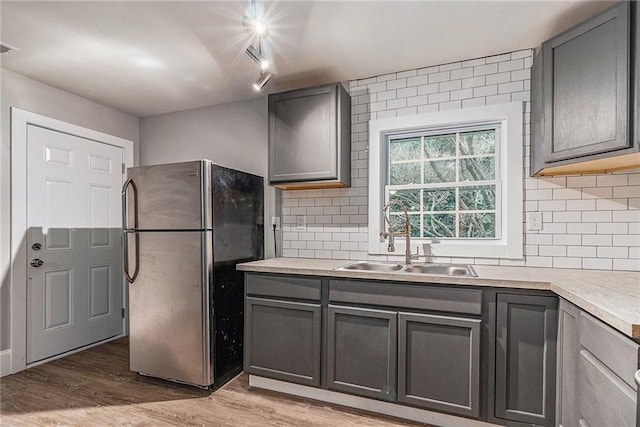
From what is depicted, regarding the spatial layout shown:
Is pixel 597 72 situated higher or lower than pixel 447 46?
lower

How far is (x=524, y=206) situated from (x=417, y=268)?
0.84 metres

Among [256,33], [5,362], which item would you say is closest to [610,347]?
[256,33]

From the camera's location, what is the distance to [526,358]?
175 cm

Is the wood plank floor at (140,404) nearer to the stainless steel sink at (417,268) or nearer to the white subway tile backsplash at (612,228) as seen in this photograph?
the stainless steel sink at (417,268)

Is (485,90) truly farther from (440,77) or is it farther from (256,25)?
(256,25)

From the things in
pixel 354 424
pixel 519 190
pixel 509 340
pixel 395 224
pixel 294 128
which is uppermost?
pixel 294 128

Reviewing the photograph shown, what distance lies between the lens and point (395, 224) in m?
2.73

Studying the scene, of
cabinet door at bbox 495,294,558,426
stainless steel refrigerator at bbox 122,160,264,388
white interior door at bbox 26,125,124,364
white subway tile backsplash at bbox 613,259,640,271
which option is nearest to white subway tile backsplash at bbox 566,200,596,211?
white subway tile backsplash at bbox 613,259,640,271

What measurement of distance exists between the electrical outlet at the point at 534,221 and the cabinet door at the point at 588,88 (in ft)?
1.50

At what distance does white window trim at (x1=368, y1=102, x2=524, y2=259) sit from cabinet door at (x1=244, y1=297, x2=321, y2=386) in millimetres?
813

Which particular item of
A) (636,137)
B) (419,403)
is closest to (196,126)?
(419,403)

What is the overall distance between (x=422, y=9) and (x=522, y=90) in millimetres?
989

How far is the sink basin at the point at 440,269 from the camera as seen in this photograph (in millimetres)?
2229

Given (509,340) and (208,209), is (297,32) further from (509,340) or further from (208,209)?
(509,340)
